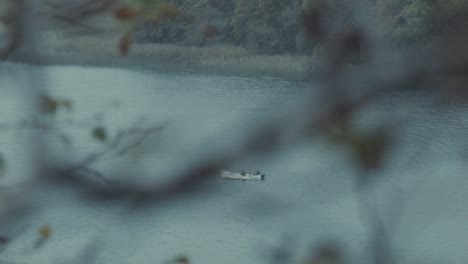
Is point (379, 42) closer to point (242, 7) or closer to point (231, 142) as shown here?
point (231, 142)

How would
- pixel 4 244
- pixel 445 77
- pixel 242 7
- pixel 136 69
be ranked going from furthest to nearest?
pixel 136 69, pixel 242 7, pixel 4 244, pixel 445 77

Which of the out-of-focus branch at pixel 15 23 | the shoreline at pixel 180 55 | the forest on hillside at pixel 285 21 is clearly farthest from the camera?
the shoreline at pixel 180 55

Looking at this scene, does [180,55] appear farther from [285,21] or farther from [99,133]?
[285,21]

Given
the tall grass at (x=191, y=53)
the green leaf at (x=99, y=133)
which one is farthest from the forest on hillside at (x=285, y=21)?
the green leaf at (x=99, y=133)

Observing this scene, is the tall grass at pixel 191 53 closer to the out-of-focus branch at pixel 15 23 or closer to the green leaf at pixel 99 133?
the out-of-focus branch at pixel 15 23

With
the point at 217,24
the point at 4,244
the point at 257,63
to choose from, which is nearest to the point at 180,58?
the point at 257,63

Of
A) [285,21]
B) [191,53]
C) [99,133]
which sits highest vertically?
[285,21]

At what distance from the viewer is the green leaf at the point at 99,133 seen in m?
1.84

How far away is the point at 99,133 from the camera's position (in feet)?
6.04

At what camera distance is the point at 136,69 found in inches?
147

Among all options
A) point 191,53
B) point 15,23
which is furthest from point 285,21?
point 191,53

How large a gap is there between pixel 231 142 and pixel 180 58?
3.37 feet

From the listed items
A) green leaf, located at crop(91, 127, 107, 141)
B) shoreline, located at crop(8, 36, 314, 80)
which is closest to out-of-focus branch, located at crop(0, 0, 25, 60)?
shoreline, located at crop(8, 36, 314, 80)

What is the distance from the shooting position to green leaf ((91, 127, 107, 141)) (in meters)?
1.84
